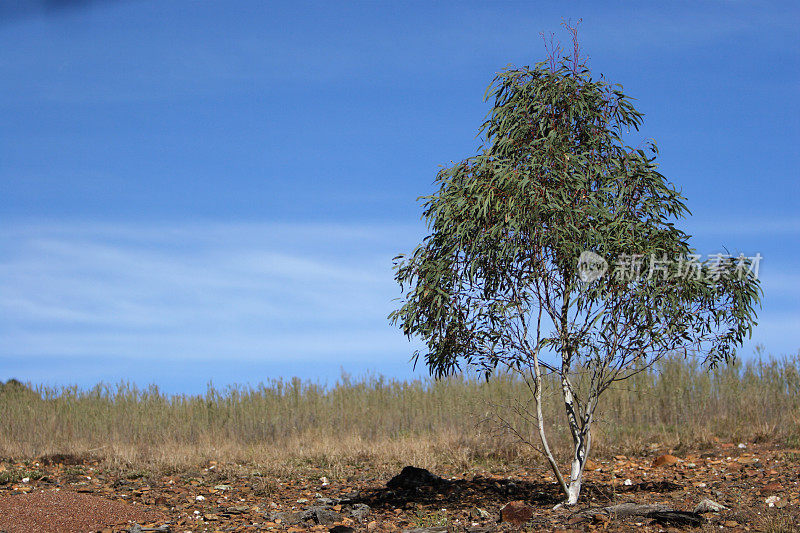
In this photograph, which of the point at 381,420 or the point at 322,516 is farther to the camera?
the point at 381,420

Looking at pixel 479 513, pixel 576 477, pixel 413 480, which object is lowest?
pixel 479 513

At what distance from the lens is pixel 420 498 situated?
32.8 ft

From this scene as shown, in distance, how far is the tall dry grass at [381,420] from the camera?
1392cm

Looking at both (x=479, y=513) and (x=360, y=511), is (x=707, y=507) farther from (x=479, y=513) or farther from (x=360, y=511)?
(x=360, y=511)

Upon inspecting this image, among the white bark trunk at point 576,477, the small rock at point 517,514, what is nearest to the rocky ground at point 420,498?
the small rock at point 517,514

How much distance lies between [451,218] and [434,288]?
880 millimetres

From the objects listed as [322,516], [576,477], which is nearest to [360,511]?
[322,516]

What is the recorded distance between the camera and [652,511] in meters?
7.89

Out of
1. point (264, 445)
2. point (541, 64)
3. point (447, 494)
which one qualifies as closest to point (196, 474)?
point (264, 445)

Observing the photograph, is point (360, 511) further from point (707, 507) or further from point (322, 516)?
point (707, 507)

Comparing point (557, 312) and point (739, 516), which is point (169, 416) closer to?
point (557, 312)

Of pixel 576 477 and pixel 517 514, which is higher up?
pixel 576 477

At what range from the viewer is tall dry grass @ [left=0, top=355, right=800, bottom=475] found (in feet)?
45.7

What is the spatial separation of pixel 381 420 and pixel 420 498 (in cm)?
686
